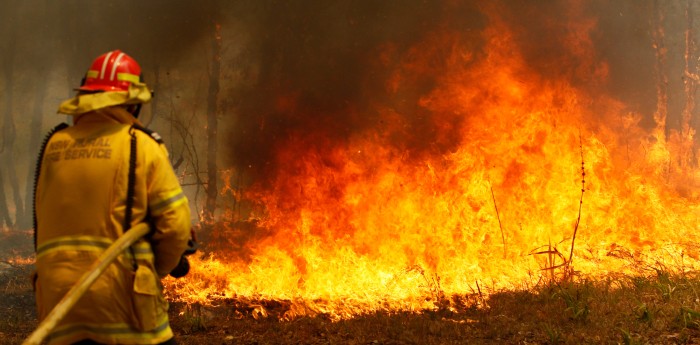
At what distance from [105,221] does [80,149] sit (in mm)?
371

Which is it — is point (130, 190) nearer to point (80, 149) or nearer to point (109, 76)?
point (80, 149)

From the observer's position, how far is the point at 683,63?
75.0ft

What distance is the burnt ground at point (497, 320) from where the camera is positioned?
551 cm

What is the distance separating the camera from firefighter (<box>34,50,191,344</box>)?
8.47 feet

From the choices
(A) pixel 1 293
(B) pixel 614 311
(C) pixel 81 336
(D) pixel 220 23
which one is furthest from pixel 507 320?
(D) pixel 220 23

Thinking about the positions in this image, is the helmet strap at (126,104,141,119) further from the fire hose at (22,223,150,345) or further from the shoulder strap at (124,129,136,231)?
the fire hose at (22,223,150,345)

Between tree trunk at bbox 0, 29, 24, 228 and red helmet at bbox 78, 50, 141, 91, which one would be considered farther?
tree trunk at bbox 0, 29, 24, 228

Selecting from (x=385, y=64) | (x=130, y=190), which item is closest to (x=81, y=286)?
(x=130, y=190)

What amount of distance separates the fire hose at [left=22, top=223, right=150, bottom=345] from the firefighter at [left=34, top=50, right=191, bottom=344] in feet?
0.31

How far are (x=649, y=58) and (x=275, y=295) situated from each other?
61.3ft

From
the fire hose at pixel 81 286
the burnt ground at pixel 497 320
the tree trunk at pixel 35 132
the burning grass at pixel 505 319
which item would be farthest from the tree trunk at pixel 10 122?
the fire hose at pixel 81 286

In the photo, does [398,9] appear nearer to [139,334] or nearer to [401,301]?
[401,301]

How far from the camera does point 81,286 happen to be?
2.43 metres

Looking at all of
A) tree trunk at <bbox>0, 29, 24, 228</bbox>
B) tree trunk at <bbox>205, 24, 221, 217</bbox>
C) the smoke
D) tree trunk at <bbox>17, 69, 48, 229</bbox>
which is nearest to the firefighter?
the smoke
